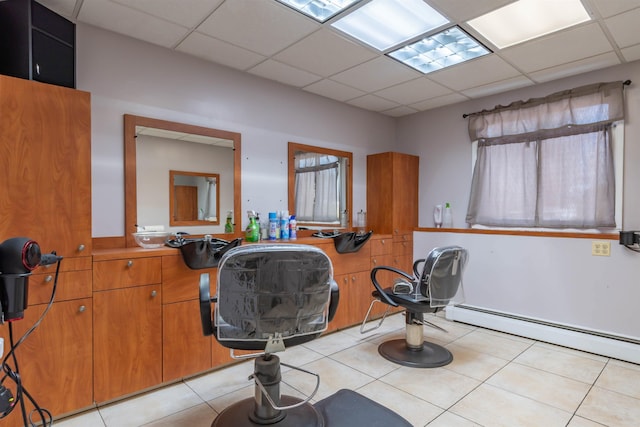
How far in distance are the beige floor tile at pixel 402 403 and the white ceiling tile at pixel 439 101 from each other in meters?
3.09

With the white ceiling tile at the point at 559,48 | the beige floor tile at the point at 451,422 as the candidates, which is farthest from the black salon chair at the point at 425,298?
the white ceiling tile at the point at 559,48

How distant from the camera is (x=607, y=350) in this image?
115 inches

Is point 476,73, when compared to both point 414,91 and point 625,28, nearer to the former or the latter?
point 414,91

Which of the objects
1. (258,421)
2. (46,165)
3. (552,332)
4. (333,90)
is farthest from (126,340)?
(552,332)

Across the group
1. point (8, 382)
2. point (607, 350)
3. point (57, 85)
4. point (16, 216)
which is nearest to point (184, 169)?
point (57, 85)

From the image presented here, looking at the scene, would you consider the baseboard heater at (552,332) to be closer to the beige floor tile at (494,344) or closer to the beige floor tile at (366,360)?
the beige floor tile at (494,344)

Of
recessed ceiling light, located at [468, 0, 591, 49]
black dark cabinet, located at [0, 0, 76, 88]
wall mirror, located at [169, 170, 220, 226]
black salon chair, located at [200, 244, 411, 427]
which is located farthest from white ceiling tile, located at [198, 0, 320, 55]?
black salon chair, located at [200, 244, 411, 427]

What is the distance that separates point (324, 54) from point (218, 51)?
86 cm

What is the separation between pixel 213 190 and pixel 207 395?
1.60 metres

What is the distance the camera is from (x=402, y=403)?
219 cm

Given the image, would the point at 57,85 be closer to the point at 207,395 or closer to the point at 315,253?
the point at 315,253

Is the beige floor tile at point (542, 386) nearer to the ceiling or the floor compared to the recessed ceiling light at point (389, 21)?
nearer to the floor

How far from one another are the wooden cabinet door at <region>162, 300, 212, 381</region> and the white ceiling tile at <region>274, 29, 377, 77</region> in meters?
2.12

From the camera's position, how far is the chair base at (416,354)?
273 centimetres
